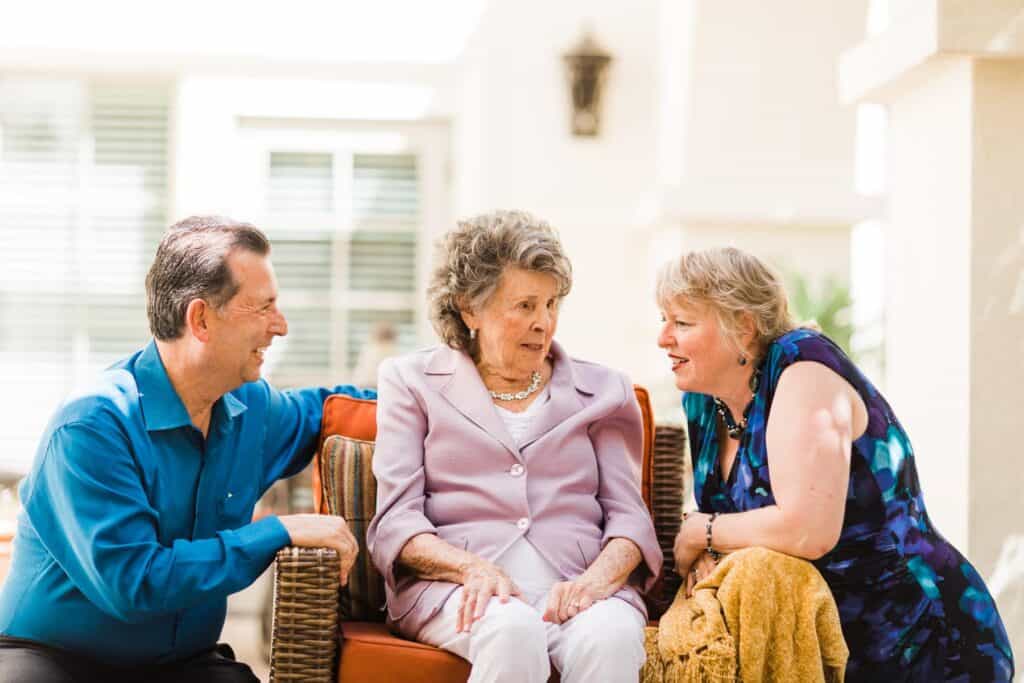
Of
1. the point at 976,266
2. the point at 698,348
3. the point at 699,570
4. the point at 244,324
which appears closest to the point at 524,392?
the point at 698,348

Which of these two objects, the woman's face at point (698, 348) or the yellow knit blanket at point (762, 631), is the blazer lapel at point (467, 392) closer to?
the woman's face at point (698, 348)

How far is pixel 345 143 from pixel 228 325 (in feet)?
13.0

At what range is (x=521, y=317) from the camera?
8.08 ft

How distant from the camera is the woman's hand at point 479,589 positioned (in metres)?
2.19

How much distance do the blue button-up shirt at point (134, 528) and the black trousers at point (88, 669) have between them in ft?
Answer: 0.07

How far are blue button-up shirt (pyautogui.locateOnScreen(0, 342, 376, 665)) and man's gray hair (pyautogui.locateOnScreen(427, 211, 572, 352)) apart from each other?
0.49 metres

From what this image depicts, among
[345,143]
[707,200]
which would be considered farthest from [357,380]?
[707,200]

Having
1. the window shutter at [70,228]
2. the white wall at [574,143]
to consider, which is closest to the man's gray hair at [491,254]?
the white wall at [574,143]

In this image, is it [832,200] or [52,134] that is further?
[52,134]

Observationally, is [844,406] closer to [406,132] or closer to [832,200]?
[832,200]

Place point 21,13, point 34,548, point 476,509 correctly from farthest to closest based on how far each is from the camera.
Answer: point 21,13 → point 476,509 → point 34,548

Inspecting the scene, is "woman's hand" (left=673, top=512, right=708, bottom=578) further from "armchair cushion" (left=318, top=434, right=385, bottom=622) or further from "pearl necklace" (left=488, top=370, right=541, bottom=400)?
"armchair cushion" (left=318, top=434, right=385, bottom=622)

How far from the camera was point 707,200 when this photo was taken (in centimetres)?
514

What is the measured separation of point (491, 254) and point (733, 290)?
47 centimetres
